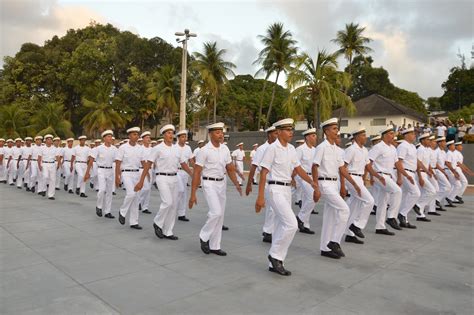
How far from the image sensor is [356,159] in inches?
282

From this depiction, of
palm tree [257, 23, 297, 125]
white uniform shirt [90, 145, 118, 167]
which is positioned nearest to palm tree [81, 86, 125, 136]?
palm tree [257, 23, 297, 125]

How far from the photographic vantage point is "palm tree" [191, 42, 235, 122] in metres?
39.5

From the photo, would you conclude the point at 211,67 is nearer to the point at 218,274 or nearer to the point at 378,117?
the point at 378,117

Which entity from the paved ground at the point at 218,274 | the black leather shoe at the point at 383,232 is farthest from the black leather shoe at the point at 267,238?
the black leather shoe at the point at 383,232

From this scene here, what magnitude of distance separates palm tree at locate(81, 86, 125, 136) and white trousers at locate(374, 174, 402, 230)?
34873 mm

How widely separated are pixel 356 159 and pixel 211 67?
34.5 m

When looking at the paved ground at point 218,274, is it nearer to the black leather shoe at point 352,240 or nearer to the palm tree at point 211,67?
the black leather shoe at point 352,240

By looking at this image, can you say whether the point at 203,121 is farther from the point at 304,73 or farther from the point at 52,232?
the point at 52,232

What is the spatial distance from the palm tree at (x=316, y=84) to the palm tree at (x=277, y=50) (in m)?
14.5

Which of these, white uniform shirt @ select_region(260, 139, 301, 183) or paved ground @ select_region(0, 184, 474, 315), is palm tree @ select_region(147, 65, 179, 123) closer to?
paved ground @ select_region(0, 184, 474, 315)

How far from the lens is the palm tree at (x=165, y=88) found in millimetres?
39625

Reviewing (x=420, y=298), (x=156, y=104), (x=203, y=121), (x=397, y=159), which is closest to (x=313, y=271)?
(x=420, y=298)

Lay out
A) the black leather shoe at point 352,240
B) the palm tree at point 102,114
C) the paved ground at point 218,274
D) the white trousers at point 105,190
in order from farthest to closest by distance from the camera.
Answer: the palm tree at point 102,114
the white trousers at point 105,190
the black leather shoe at point 352,240
the paved ground at point 218,274

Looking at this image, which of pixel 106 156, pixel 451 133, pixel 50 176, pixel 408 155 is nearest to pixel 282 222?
pixel 408 155
